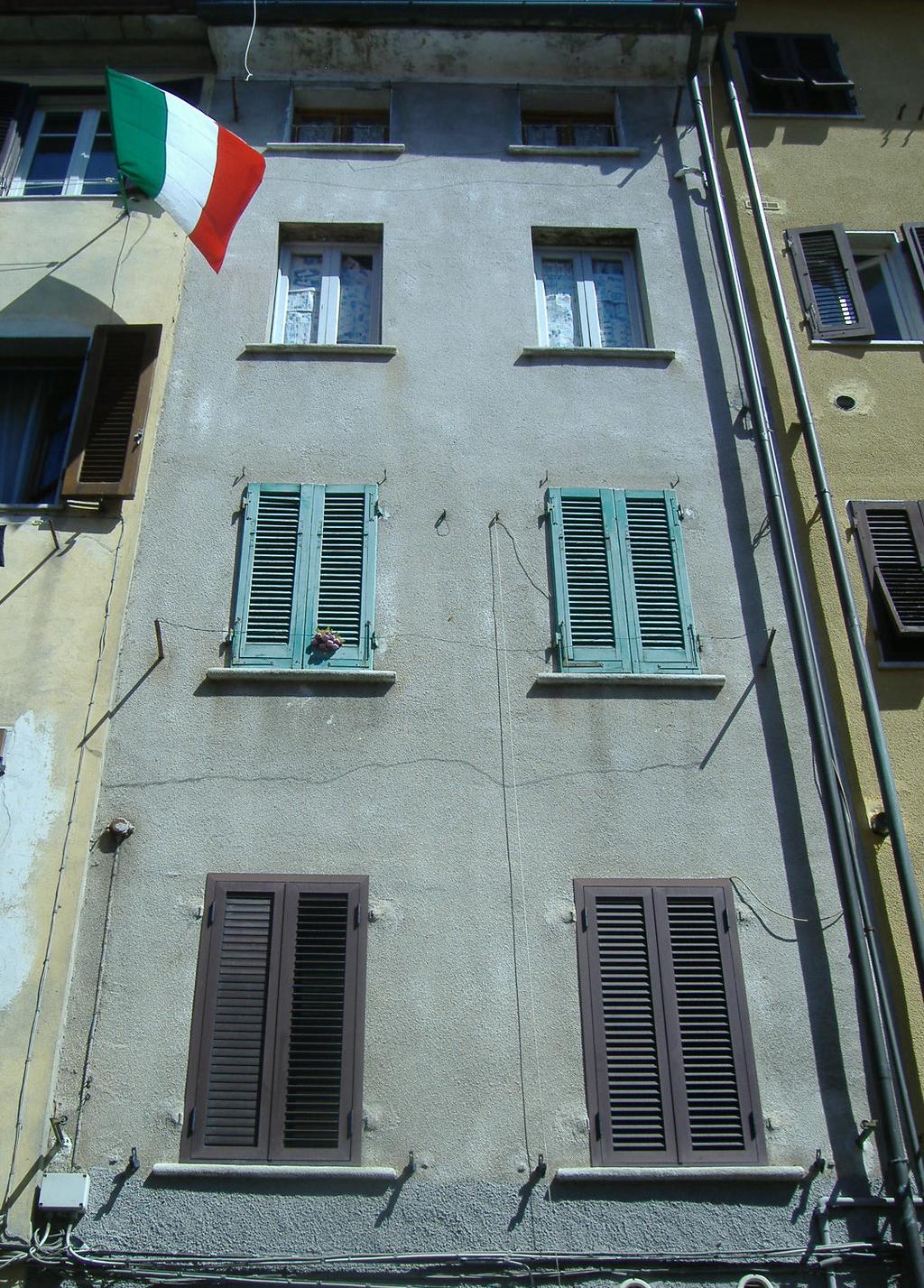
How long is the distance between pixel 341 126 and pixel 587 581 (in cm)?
686

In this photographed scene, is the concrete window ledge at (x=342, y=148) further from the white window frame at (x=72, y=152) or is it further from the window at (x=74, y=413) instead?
the window at (x=74, y=413)

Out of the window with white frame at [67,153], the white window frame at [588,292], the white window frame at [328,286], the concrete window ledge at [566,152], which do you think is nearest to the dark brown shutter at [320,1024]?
the white window frame at [328,286]

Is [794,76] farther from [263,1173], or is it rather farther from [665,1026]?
[263,1173]

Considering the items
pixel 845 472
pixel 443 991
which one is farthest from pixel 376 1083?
pixel 845 472

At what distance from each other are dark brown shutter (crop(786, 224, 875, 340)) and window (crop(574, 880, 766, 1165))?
19.6 ft

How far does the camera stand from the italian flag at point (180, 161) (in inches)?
420

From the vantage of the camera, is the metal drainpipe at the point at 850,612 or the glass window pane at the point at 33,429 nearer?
the metal drainpipe at the point at 850,612

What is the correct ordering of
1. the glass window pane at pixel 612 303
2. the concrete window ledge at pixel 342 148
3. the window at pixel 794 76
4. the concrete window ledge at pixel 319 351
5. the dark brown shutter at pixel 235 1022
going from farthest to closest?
the window at pixel 794 76 < the concrete window ledge at pixel 342 148 < the glass window pane at pixel 612 303 < the concrete window ledge at pixel 319 351 < the dark brown shutter at pixel 235 1022

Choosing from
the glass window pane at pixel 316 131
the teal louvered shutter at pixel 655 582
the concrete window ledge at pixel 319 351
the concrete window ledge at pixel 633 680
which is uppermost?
the glass window pane at pixel 316 131

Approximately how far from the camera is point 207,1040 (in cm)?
775

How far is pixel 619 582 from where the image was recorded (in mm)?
9664

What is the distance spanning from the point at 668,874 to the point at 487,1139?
7.44 ft

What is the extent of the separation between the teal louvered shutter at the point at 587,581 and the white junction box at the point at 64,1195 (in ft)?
16.5

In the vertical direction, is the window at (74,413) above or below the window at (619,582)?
above
